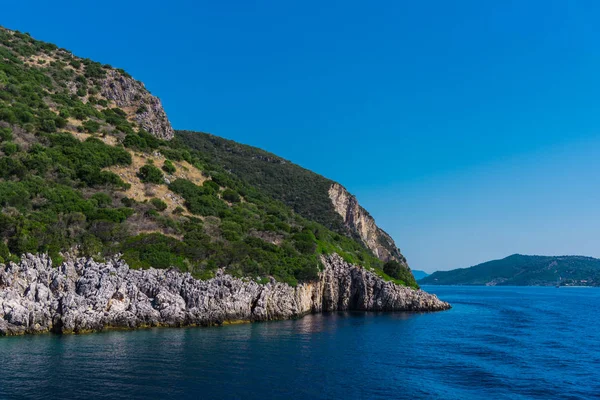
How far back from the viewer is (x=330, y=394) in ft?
81.7

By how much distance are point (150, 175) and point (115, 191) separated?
8.16 m

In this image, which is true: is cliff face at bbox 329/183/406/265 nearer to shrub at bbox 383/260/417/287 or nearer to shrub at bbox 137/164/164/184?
shrub at bbox 383/260/417/287

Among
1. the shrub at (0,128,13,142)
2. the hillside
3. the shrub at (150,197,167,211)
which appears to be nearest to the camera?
the hillside

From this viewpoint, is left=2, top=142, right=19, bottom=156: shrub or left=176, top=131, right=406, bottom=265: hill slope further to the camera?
left=176, top=131, right=406, bottom=265: hill slope

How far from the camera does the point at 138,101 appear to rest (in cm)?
9962

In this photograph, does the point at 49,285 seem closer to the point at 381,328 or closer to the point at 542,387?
the point at 381,328

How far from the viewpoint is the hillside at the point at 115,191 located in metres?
50.2

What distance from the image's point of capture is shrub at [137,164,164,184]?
7000 centimetres

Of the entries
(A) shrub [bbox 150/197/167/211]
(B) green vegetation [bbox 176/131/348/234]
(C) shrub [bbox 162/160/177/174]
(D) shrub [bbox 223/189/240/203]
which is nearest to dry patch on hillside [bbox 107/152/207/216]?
(C) shrub [bbox 162/160/177/174]

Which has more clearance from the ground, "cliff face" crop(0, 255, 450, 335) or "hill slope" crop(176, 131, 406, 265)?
"hill slope" crop(176, 131, 406, 265)

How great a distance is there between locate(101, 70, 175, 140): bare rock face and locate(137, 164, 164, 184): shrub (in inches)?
990

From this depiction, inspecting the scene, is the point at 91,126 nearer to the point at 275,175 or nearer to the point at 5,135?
the point at 5,135

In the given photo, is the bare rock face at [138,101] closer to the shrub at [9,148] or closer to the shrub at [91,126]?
the shrub at [91,126]

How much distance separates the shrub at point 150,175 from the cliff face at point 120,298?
24.9 m
